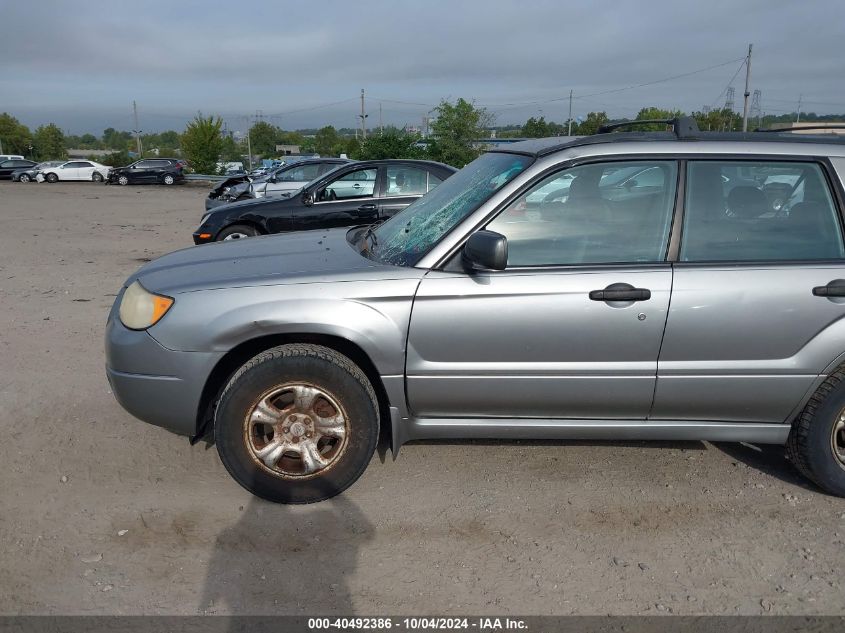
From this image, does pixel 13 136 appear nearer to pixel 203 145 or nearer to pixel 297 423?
pixel 203 145

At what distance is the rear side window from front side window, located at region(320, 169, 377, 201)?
21.5ft

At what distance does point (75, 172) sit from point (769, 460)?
134 feet

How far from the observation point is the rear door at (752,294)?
3.26 meters

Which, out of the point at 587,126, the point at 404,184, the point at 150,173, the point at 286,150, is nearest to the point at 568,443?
the point at 404,184

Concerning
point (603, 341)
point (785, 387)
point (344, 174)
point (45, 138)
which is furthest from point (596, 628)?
point (45, 138)

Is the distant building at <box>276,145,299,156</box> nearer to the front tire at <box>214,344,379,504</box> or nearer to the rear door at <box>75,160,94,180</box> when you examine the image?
the rear door at <box>75,160,94,180</box>

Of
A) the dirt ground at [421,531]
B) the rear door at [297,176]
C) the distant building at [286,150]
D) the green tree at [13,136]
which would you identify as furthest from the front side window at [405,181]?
the distant building at [286,150]

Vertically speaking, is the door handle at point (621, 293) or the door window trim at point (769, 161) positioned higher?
the door window trim at point (769, 161)

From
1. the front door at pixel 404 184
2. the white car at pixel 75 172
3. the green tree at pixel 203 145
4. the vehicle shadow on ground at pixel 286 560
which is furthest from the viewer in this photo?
the green tree at pixel 203 145

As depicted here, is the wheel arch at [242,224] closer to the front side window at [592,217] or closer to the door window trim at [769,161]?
→ the front side window at [592,217]

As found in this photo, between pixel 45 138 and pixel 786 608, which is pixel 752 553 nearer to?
pixel 786 608

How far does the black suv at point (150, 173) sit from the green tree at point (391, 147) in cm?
1304

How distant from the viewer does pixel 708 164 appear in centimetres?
340

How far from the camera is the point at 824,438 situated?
344 centimetres
